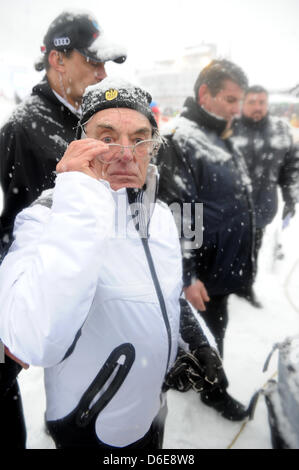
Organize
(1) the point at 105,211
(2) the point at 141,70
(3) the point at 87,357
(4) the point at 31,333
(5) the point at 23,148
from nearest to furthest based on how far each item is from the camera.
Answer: (4) the point at 31,333 < (1) the point at 105,211 < (3) the point at 87,357 < (5) the point at 23,148 < (2) the point at 141,70

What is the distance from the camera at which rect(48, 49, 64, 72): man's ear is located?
1909 mm

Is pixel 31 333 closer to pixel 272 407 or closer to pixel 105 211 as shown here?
pixel 105 211

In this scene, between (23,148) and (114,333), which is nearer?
(114,333)

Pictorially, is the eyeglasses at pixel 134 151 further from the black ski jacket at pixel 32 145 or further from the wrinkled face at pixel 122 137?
the black ski jacket at pixel 32 145

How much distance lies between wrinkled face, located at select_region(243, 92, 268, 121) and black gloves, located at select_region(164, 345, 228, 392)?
3.48 m

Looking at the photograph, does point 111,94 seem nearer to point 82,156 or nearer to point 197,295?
point 82,156

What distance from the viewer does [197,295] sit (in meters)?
2.10

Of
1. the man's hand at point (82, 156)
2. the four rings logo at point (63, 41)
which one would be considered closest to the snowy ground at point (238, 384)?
the man's hand at point (82, 156)

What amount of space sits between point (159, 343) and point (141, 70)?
38.5 meters

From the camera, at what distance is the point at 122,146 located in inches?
Answer: 47.0

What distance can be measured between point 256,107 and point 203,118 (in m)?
2.15

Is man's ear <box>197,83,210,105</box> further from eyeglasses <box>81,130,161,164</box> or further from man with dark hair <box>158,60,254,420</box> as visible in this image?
eyeglasses <box>81,130,161,164</box>

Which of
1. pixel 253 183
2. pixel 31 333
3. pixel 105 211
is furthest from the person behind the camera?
pixel 253 183
